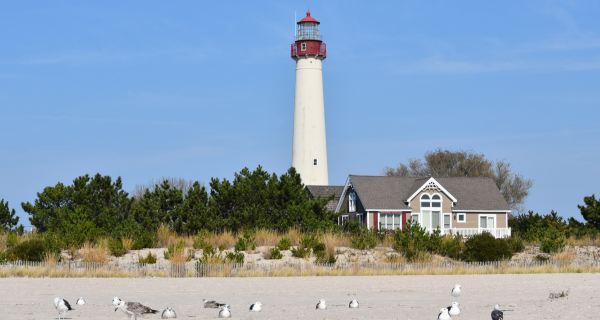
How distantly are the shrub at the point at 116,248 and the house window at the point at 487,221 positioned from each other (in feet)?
97.5

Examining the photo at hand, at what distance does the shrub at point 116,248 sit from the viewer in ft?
88.7

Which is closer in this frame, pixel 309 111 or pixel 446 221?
pixel 446 221

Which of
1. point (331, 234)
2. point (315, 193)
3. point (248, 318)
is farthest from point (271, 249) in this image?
point (315, 193)

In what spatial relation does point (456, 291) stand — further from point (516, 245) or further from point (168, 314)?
point (516, 245)

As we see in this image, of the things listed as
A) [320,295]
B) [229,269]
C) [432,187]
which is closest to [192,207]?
[229,269]

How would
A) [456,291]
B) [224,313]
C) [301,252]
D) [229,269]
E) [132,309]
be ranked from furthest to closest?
[301,252]
[229,269]
[456,291]
[224,313]
[132,309]

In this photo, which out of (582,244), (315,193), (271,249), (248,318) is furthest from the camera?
(315,193)

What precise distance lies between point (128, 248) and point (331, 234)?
309 inches

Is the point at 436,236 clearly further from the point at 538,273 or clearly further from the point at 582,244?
the point at 582,244

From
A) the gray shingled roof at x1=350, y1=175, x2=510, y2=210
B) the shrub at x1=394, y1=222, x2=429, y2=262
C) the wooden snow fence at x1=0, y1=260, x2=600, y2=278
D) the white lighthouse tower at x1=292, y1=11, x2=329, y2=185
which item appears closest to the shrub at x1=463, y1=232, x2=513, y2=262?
the shrub at x1=394, y1=222, x2=429, y2=262

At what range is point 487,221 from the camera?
168ft

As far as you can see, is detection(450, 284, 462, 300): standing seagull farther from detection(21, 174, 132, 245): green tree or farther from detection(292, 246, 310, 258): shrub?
detection(21, 174, 132, 245): green tree

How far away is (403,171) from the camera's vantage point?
72.7 metres

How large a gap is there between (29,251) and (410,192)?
29457 mm
